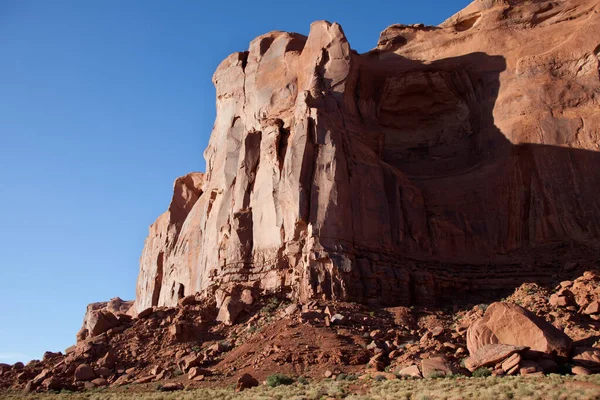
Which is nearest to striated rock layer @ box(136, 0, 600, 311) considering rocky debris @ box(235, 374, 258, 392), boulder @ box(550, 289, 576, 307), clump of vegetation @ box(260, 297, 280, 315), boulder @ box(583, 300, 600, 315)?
clump of vegetation @ box(260, 297, 280, 315)

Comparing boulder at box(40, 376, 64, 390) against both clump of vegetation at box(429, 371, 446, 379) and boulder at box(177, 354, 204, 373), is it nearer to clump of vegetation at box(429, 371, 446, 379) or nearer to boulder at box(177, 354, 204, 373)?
boulder at box(177, 354, 204, 373)

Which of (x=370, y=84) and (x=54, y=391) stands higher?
(x=370, y=84)

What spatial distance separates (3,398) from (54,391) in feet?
6.02

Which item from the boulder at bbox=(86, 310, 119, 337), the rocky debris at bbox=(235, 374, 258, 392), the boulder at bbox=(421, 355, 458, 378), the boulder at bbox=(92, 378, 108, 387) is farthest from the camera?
the boulder at bbox=(86, 310, 119, 337)

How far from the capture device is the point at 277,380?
901 inches

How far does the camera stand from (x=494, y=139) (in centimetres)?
3881

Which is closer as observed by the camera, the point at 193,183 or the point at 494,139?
the point at 494,139

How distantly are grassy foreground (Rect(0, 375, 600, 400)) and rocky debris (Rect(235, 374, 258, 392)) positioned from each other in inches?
13.0

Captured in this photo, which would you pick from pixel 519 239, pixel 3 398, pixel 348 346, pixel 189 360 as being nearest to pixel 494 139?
pixel 519 239

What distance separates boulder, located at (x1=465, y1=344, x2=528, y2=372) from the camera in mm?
21547

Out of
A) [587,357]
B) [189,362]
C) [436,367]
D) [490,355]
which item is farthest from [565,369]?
[189,362]

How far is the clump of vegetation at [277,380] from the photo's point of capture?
22734 millimetres

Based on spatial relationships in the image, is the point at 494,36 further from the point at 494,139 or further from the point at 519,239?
the point at 519,239

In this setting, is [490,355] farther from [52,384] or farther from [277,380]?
[52,384]
